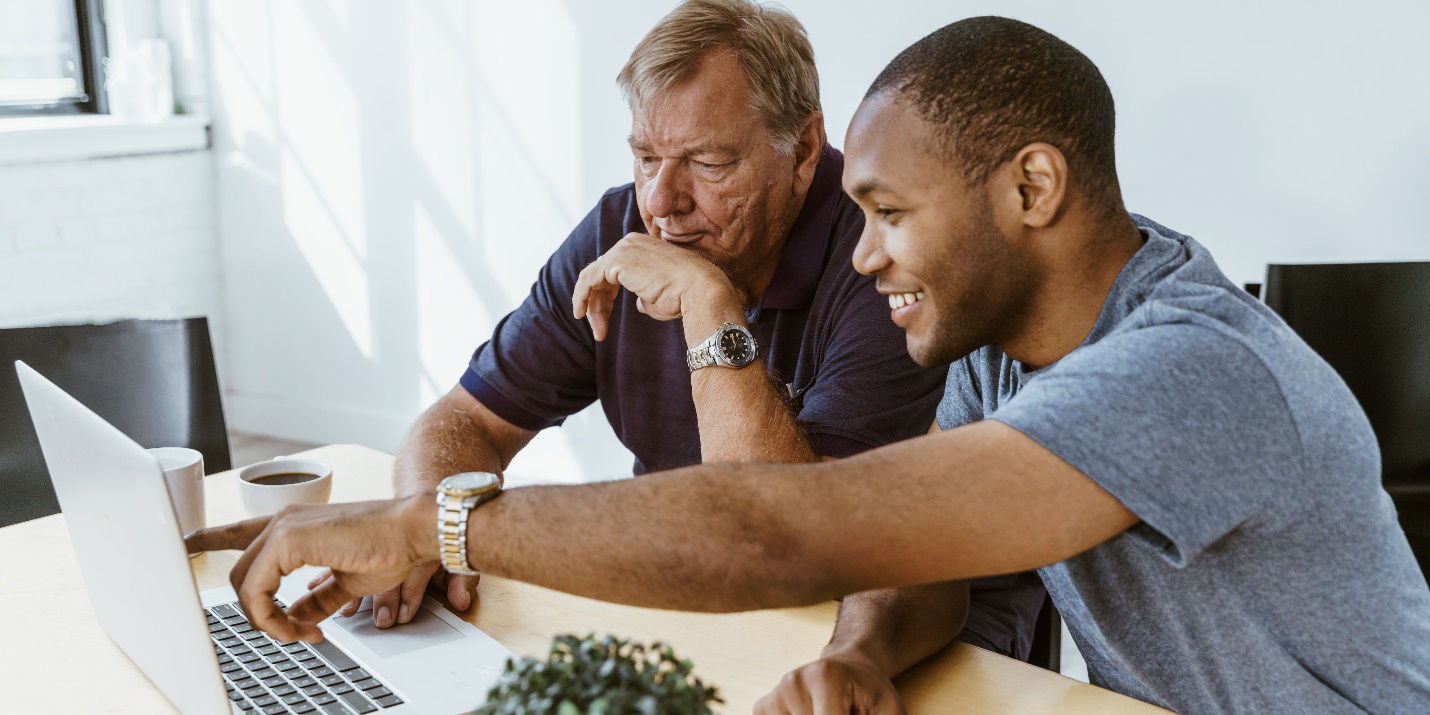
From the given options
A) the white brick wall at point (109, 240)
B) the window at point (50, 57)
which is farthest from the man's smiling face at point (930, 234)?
the window at point (50, 57)

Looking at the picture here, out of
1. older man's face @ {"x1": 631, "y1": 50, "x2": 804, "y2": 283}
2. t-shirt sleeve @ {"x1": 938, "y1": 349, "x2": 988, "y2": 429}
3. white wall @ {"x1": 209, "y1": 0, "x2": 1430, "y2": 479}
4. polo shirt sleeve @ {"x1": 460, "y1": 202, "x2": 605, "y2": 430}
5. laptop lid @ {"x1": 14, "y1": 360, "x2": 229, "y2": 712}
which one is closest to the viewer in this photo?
laptop lid @ {"x1": 14, "y1": 360, "x2": 229, "y2": 712}

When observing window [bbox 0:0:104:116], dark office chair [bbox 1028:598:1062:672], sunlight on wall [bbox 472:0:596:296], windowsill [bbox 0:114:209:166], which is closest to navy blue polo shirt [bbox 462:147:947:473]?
dark office chair [bbox 1028:598:1062:672]

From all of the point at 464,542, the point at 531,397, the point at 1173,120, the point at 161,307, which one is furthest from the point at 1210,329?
the point at 161,307

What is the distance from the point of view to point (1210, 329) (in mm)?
923

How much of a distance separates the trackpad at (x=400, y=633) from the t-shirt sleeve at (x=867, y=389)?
0.56 metres

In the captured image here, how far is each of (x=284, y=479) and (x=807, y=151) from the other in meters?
0.82

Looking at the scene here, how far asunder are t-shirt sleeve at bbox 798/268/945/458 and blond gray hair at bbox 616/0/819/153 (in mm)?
263

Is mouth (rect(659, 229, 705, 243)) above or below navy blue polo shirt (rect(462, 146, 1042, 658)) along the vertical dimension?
above

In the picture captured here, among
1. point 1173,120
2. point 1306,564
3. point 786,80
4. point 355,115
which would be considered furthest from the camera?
point 355,115

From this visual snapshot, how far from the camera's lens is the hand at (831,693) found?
3.18ft

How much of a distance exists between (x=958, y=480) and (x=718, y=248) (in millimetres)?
868

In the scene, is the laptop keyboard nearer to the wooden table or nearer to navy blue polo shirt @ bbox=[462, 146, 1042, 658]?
the wooden table

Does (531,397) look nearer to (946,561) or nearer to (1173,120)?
(946,561)

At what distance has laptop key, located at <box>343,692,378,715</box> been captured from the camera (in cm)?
99
